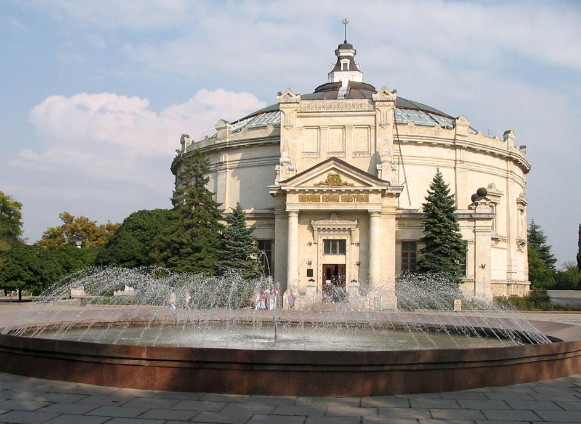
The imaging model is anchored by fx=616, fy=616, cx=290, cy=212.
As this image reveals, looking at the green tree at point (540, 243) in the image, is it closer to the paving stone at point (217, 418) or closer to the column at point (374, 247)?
the column at point (374, 247)

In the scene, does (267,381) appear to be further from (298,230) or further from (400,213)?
(400,213)

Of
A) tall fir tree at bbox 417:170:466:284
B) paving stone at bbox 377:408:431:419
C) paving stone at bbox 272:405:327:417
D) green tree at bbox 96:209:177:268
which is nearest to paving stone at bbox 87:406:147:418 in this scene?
paving stone at bbox 272:405:327:417

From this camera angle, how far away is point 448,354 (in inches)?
384

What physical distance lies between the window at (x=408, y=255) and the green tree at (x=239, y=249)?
989cm

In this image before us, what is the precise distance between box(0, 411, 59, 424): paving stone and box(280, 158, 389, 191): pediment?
32.2m

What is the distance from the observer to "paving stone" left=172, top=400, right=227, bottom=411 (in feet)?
27.7

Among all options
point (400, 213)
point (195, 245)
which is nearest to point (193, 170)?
point (195, 245)

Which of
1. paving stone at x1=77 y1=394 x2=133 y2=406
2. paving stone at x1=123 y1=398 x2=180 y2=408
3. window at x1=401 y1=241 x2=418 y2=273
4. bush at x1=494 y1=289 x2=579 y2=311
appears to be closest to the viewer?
paving stone at x1=123 y1=398 x2=180 y2=408

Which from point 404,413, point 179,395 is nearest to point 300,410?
point 404,413

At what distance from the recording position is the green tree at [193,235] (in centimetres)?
4109

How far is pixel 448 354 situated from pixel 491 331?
8540 mm

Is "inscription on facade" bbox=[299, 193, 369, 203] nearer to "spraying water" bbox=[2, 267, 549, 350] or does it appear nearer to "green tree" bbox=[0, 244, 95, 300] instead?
"spraying water" bbox=[2, 267, 549, 350]

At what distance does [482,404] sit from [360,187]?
3092 cm

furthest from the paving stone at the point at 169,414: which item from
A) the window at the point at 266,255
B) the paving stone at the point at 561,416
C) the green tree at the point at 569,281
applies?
the green tree at the point at 569,281
